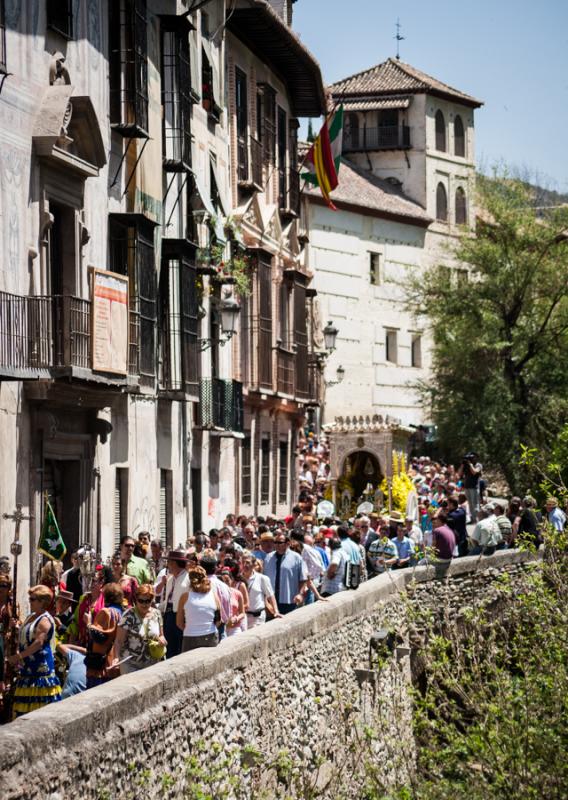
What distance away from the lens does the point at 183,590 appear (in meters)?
15.0

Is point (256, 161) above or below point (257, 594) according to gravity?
above

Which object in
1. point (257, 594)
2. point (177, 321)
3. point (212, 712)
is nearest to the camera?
point (212, 712)

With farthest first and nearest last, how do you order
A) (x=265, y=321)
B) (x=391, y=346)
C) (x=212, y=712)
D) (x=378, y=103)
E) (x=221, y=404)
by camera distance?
(x=378, y=103) → (x=391, y=346) → (x=265, y=321) → (x=221, y=404) → (x=212, y=712)

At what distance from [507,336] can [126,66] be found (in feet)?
78.1

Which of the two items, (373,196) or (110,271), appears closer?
(110,271)

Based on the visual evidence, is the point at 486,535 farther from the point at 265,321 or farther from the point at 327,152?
the point at 327,152

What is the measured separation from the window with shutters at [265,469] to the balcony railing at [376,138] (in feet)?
96.3

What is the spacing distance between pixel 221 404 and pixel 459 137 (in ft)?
126

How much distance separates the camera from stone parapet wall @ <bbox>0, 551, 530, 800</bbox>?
29.7 ft

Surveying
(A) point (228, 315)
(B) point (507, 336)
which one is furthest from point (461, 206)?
(A) point (228, 315)

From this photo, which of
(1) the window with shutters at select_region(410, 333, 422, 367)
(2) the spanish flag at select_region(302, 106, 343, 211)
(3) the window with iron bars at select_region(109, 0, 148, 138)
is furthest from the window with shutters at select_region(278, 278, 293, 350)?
(1) the window with shutters at select_region(410, 333, 422, 367)

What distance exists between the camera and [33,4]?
18594 mm

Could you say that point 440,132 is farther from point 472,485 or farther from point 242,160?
point 242,160

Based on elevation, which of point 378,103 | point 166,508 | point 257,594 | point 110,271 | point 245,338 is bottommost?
point 257,594
